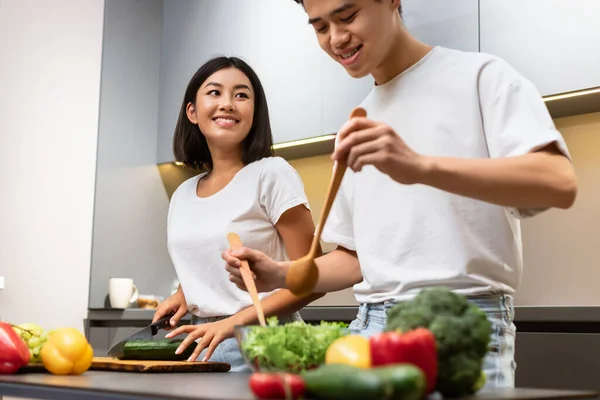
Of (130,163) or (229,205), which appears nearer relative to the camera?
(229,205)

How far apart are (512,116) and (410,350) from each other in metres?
0.53

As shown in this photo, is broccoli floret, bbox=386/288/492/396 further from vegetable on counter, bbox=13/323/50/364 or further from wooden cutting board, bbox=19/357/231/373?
vegetable on counter, bbox=13/323/50/364

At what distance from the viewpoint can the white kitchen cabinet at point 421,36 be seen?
255cm

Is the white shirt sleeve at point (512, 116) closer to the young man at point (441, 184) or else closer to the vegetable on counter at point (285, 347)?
the young man at point (441, 184)

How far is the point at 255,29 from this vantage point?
10.7 ft

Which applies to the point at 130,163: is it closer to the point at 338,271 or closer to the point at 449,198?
the point at 338,271

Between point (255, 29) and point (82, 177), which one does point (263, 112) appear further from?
point (82, 177)

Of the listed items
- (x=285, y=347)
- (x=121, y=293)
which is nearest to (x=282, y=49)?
(x=121, y=293)

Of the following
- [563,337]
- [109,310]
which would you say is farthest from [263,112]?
[109,310]

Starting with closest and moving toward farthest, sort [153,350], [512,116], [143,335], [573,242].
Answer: [512,116]
[153,350]
[143,335]
[573,242]

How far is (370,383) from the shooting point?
0.70m

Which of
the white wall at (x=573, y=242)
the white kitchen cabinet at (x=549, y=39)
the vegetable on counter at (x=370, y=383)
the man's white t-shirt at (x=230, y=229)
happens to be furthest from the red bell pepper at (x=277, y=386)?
the white wall at (x=573, y=242)

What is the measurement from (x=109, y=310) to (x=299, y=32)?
145cm

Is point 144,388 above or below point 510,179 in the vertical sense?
below
